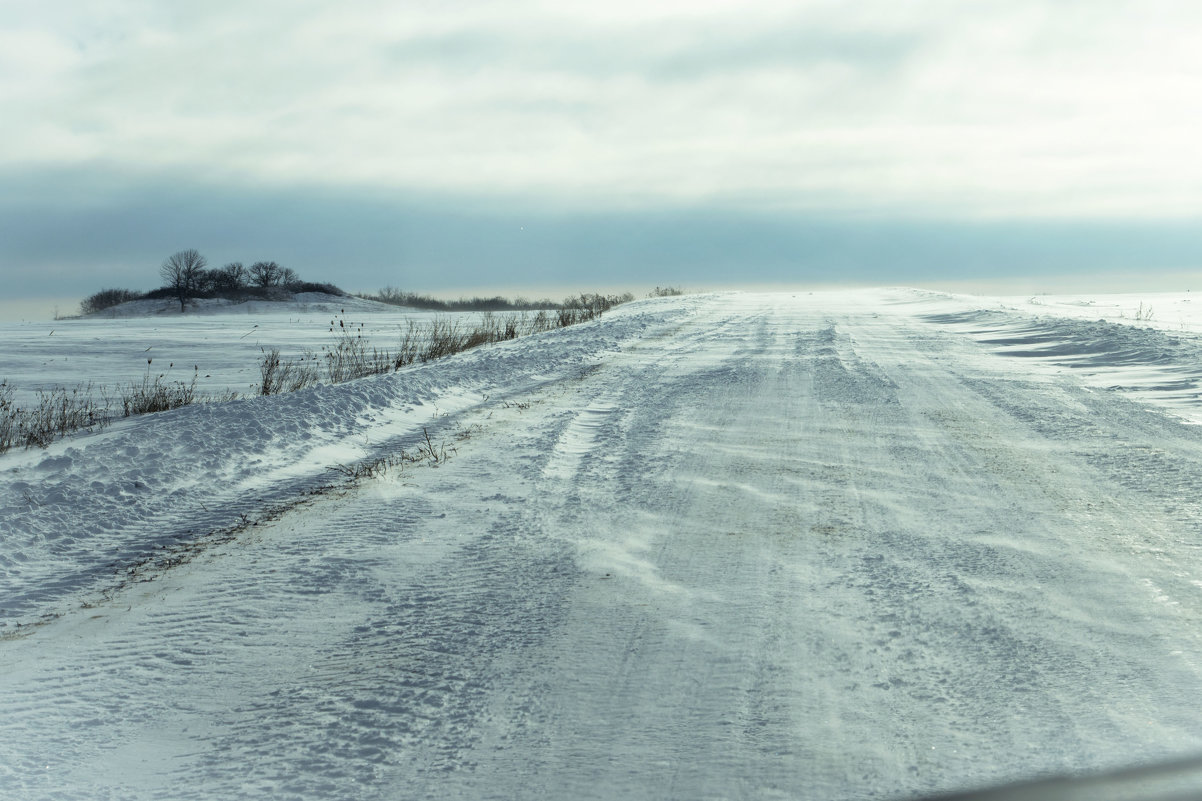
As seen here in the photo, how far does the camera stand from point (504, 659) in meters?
3.20

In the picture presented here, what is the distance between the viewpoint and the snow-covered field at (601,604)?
2586mm

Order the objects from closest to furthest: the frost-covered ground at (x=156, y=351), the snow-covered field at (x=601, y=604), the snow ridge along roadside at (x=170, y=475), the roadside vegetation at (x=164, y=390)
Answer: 1. the snow-covered field at (x=601, y=604)
2. the snow ridge along roadside at (x=170, y=475)
3. the roadside vegetation at (x=164, y=390)
4. the frost-covered ground at (x=156, y=351)

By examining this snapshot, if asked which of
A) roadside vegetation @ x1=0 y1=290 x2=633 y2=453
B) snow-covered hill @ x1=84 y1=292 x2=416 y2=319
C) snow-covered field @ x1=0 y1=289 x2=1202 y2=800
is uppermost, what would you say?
snow-covered hill @ x1=84 y1=292 x2=416 y2=319

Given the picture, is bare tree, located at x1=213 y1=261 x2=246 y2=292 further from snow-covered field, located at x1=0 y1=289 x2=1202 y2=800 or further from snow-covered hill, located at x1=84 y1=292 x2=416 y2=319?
snow-covered field, located at x1=0 y1=289 x2=1202 y2=800

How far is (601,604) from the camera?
3.68m

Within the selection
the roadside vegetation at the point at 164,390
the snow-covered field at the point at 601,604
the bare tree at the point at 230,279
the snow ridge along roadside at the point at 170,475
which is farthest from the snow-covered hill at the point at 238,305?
the snow-covered field at the point at 601,604

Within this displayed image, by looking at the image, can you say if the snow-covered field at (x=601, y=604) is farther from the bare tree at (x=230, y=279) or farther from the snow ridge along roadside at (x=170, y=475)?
the bare tree at (x=230, y=279)

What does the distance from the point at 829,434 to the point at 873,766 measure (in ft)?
15.4

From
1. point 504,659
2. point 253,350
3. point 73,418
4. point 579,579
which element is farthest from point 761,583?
point 253,350

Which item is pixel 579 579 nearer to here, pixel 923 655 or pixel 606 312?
pixel 923 655

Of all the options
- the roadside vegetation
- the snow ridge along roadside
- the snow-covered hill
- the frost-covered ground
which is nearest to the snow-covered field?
the snow ridge along roadside

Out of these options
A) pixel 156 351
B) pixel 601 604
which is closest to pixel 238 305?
pixel 156 351

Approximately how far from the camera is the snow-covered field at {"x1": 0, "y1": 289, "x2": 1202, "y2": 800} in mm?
2586

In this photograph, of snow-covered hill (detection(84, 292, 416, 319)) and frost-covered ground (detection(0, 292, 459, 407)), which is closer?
frost-covered ground (detection(0, 292, 459, 407))
